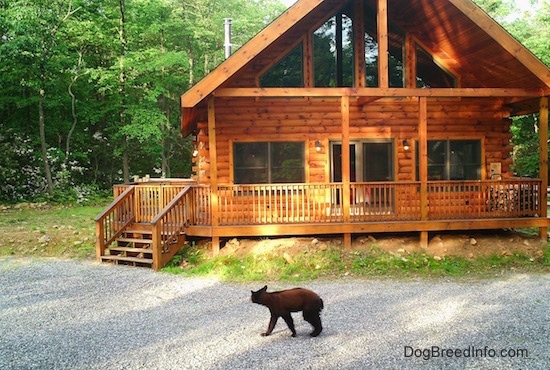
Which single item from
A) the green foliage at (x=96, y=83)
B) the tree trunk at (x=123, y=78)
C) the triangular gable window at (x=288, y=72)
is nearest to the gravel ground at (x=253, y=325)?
the triangular gable window at (x=288, y=72)

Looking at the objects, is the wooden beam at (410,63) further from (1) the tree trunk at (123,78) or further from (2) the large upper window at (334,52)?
(1) the tree trunk at (123,78)

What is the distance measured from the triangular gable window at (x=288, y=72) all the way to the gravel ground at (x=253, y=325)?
5.75m

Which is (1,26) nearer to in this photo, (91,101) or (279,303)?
(91,101)

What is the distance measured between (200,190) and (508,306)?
7064 mm

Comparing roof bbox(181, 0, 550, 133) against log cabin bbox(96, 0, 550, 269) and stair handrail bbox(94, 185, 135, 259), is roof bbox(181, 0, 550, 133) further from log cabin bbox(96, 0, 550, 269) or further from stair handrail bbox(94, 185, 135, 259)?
stair handrail bbox(94, 185, 135, 259)

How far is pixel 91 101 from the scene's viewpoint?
24344 mm

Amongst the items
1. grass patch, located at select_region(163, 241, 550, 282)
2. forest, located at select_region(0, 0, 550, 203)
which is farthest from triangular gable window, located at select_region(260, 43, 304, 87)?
forest, located at select_region(0, 0, 550, 203)

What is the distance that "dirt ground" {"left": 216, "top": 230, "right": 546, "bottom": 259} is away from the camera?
10711mm

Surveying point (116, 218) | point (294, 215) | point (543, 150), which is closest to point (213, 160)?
point (294, 215)

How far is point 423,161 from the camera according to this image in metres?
10.6

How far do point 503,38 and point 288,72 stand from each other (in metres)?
5.28

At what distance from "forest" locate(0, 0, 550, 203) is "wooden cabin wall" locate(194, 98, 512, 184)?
1127 centimetres

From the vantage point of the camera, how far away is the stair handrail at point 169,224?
32.7ft

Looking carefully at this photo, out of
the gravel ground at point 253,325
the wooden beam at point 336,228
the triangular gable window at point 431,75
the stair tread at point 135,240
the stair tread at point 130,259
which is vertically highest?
the triangular gable window at point 431,75
